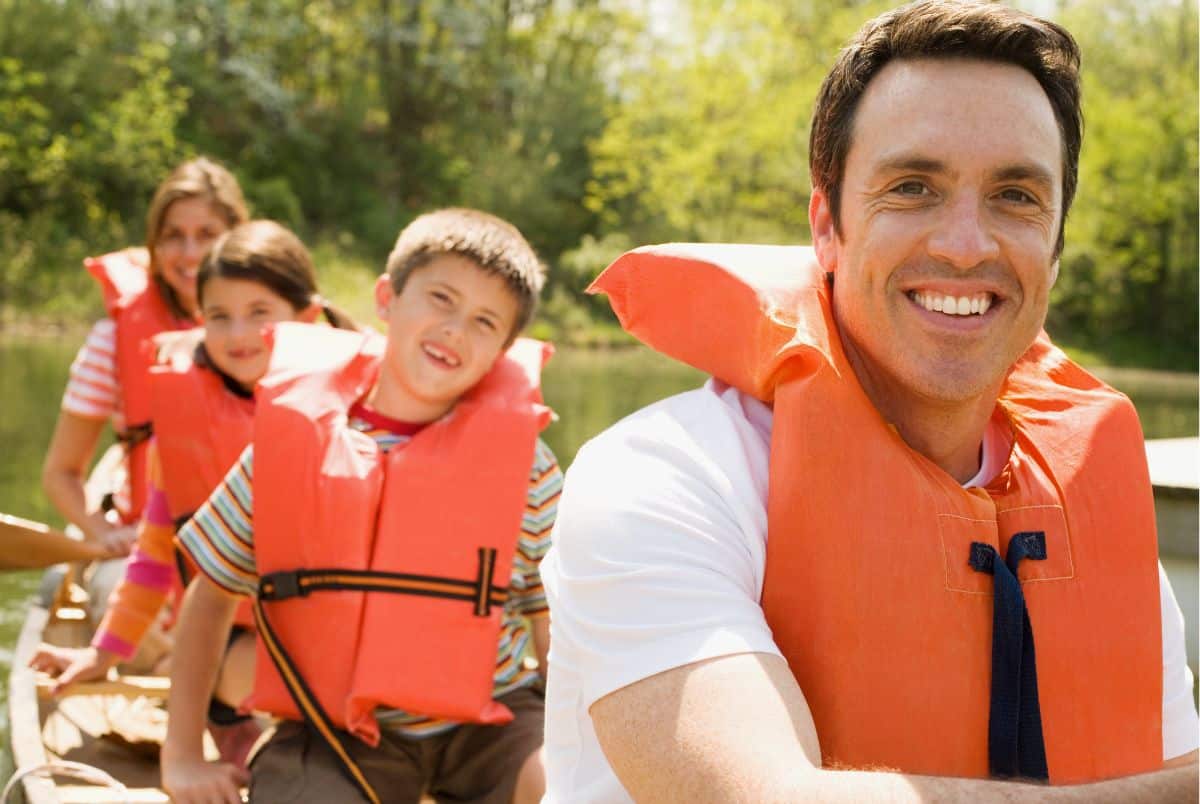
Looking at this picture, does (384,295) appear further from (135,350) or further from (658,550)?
(135,350)

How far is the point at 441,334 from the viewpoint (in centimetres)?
248

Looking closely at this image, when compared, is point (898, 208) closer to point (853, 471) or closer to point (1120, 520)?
point (853, 471)

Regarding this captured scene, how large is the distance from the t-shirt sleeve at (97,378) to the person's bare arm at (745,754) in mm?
3234

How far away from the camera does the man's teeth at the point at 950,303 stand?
4.44 feet

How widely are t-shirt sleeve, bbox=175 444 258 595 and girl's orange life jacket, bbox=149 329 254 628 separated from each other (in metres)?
0.68

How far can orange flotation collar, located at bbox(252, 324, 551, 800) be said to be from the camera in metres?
2.30

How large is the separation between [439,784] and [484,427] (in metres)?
0.62

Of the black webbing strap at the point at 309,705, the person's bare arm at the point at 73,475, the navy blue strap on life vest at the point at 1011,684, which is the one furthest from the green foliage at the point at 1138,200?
the navy blue strap on life vest at the point at 1011,684

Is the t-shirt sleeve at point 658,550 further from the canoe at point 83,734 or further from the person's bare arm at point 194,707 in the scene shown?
the canoe at point 83,734

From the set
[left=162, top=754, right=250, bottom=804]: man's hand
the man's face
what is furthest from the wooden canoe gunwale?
the man's face

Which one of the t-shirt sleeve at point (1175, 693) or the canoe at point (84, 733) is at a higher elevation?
the t-shirt sleeve at point (1175, 693)

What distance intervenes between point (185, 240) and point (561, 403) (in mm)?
7587

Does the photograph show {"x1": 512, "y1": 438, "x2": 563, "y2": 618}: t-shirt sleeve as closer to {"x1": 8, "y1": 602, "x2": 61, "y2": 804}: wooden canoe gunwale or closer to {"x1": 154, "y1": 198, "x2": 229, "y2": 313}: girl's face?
{"x1": 8, "y1": 602, "x2": 61, "y2": 804}: wooden canoe gunwale

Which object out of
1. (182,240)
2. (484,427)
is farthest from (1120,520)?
(182,240)
